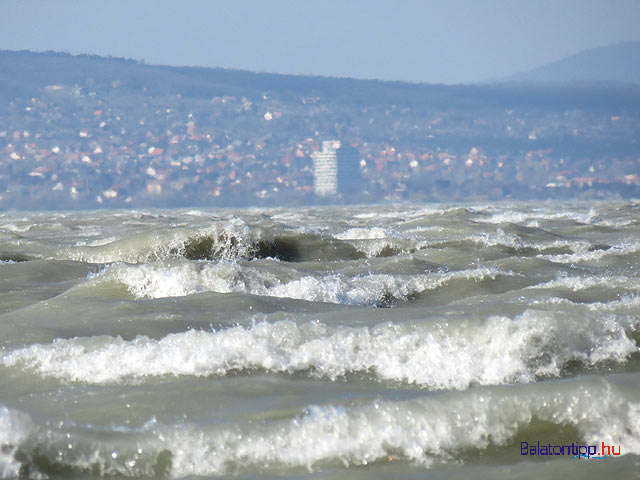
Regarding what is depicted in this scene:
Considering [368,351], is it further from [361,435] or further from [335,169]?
[335,169]

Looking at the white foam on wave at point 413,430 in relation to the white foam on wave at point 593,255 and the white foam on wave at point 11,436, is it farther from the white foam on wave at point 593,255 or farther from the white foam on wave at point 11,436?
the white foam on wave at point 593,255

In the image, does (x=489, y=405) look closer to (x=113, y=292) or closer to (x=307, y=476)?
(x=307, y=476)

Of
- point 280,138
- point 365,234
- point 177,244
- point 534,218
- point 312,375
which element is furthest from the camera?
point 280,138

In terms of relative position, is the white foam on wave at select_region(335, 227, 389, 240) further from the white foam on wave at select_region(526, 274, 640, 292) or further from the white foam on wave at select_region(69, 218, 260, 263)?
the white foam on wave at select_region(526, 274, 640, 292)

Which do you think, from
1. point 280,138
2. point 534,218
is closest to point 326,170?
point 280,138

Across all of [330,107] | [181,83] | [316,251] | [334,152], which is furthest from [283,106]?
[316,251]

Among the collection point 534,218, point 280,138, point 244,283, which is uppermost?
point 244,283
